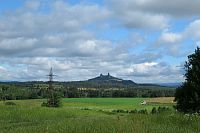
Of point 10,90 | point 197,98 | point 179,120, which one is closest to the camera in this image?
point 179,120

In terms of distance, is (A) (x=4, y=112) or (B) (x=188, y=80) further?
(B) (x=188, y=80)

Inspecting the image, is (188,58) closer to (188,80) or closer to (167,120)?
(188,80)

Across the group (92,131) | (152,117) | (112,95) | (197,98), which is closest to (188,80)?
(197,98)

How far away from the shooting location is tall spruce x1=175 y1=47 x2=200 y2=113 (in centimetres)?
5062

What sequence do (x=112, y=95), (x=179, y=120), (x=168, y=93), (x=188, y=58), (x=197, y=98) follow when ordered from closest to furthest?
(x=179, y=120) < (x=197, y=98) < (x=188, y=58) < (x=168, y=93) < (x=112, y=95)

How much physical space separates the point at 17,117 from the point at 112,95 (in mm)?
154690

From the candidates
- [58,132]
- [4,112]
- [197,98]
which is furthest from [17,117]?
[58,132]

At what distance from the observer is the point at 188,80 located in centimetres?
5219

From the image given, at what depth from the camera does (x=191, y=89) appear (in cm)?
5122

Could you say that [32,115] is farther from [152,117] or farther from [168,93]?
[168,93]

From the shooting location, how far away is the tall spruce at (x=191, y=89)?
166ft

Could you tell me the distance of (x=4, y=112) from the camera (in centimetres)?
4188

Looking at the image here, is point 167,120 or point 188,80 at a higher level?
point 188,80

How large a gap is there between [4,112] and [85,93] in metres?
154
